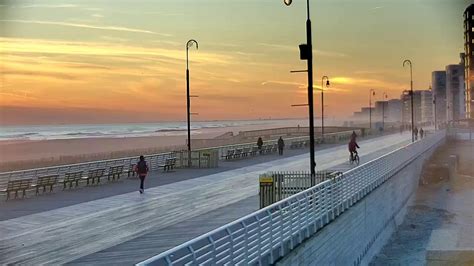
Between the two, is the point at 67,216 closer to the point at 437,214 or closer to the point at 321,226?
the point at 321,226

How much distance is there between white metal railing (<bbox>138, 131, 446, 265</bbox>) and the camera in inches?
321

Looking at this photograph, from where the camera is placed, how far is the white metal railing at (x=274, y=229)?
815 centimetres

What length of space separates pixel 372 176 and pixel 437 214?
12296 mm

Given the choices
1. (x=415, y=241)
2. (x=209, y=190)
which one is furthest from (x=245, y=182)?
(x=415, y=241)

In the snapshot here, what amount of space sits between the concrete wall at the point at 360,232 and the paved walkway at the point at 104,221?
2579 millimetres

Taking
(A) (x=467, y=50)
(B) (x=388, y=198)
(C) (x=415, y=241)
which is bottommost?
(C) (x=415, y=241)

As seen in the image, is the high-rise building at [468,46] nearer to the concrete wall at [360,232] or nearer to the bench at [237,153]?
the bench at [237,153]

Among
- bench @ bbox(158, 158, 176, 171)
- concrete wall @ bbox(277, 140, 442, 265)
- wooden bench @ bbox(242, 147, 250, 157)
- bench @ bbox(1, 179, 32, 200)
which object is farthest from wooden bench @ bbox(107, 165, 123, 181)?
wooden bench @ bbox(242, 147, 250, 157)

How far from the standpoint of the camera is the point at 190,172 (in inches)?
1173

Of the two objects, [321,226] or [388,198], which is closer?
[321,226]

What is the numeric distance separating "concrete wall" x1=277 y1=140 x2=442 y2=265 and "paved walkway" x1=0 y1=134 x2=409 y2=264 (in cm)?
258

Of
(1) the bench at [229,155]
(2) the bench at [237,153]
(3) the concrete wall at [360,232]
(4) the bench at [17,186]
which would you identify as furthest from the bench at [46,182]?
(2) the bench at [237,153]

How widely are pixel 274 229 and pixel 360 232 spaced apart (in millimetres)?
7830

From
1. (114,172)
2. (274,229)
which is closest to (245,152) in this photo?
(114,172)
